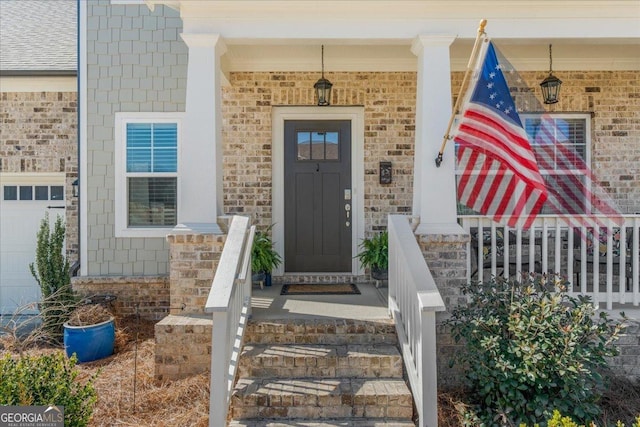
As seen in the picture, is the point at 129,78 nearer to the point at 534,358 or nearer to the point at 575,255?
the point at 534,358

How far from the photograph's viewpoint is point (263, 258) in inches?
222

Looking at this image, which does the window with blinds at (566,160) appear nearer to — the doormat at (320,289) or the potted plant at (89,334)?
the doormat at (320,289)

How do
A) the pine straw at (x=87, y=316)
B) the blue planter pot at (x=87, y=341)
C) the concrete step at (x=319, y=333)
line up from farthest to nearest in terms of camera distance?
the pine straw at (x=87, y=316) → the blue planter pot at (x=87, y=341) → the concrete step at (x=319, y=333)

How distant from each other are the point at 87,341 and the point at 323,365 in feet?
9.82

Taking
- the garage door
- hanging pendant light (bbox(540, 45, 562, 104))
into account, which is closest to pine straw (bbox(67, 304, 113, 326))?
the garage door

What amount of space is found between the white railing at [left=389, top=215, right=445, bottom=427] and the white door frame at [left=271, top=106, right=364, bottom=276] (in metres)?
1.93

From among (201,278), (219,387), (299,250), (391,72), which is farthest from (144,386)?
(391,72)

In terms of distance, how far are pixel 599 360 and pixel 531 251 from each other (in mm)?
1404

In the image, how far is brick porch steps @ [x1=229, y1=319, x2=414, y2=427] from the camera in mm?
3480

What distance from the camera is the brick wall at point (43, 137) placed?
6.94 m

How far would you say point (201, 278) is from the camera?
445cm

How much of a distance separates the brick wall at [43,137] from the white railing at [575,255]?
19.4 feet

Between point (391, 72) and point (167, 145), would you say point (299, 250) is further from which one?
point (391, 72)

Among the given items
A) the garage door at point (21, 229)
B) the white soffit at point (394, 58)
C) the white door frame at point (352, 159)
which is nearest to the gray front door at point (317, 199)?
the white door frame at point (352, 159)
